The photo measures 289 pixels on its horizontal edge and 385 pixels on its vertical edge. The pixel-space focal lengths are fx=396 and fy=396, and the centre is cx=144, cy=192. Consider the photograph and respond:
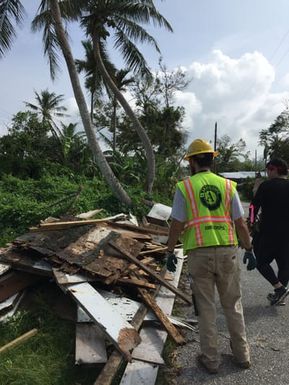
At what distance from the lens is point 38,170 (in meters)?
18.1

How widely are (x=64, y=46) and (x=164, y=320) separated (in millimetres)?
8844

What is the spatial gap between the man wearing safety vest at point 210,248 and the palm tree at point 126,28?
1118cm

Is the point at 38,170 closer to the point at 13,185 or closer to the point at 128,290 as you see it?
the point at 13,185

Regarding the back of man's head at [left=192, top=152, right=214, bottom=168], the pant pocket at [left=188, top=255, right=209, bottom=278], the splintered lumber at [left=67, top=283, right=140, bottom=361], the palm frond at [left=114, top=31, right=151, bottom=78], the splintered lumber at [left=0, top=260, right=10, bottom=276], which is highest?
the palm frond at [left=114, top=31, right=151, bottom=78]

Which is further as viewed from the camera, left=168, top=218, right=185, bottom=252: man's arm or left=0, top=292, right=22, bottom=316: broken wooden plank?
left=0, top=292, right=22, bottom=316: broken wooden plank

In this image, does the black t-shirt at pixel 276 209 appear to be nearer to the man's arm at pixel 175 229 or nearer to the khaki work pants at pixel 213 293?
the khaki work pants at pixel 213 293

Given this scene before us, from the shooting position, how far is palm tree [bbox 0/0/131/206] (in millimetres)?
10992

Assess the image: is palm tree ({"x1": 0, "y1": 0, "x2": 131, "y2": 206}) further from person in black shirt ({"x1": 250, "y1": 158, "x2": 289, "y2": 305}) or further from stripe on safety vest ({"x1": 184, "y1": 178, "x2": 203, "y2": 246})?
stripe on safety vest ({"x1": 184, "y1": 178, "x2": 203, "y2": 246})

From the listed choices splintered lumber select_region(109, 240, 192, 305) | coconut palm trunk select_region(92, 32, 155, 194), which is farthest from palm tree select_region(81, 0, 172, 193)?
splintered lumber select_region(109, 240, 192, 305)

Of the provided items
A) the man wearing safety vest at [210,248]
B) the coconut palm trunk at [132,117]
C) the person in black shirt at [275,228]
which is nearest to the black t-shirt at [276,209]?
the person in black shirt at [275,228]

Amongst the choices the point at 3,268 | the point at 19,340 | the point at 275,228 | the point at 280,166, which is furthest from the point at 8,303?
the point at 280,166

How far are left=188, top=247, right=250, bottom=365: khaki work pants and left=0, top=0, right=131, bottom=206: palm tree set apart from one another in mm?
7919

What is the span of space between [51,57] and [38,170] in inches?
252

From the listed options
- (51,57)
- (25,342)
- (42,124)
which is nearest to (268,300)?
(25,342)
